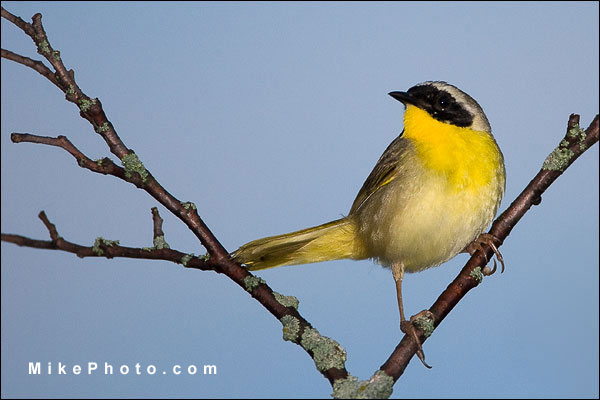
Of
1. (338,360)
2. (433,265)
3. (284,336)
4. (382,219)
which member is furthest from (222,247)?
(433,265)

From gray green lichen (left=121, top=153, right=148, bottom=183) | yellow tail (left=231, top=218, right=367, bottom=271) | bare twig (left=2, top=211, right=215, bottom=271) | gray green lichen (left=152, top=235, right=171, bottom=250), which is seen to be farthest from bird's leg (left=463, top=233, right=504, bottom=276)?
gray green lichen (left=121, top=153, right=148, bottom=183)

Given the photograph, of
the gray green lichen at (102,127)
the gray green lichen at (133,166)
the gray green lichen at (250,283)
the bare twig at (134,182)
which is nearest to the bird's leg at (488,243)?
the bare twig at (134,182)

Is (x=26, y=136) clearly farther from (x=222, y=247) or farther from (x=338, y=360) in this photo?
(x=338, y=360)

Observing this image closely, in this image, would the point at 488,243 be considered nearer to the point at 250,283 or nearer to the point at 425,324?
the point at 425,324

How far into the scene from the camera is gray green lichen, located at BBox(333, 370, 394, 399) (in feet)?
8.51

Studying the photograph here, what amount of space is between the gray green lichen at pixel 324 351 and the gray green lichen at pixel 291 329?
4 cm

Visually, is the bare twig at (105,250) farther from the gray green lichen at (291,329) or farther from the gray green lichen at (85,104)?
Answer: the gray green lichen at (85,104)

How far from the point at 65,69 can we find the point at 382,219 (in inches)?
81.4

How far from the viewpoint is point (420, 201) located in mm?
3736

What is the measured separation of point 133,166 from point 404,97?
206 cm

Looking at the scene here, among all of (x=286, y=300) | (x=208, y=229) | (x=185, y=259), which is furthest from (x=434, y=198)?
→ (x=185, y=259)

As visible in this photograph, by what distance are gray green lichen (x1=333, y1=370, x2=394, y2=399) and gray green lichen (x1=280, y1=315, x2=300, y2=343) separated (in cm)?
33

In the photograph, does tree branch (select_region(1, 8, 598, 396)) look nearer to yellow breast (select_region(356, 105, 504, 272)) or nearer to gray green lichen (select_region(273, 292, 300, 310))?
gray green lichen (select_region(273, 292, 300, 310))

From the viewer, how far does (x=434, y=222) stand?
12.2 ft
